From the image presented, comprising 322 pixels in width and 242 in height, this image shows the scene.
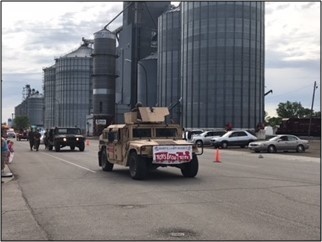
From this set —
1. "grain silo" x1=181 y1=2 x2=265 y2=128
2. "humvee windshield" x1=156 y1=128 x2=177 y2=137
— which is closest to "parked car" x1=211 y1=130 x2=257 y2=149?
"humvee windshield" x1=156 y1=128 x2=177 y2=137

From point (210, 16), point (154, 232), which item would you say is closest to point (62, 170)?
point (154, 232)

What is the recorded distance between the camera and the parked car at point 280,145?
3728cm

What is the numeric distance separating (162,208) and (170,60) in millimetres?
90068

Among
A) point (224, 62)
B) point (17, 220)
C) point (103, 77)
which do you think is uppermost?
point (224, 62)

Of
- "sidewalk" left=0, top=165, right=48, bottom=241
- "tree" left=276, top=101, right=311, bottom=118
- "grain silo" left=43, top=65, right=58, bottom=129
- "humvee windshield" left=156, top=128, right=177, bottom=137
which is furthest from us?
"grain silo" left=43, top=65, right=58, bottom=129

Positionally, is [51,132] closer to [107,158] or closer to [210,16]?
[107,158]

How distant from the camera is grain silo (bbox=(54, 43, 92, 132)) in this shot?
142 m

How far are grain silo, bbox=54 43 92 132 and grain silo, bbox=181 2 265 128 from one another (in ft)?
195

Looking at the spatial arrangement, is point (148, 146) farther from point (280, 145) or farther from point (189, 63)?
point (189, 63)

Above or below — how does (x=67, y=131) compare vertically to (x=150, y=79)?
below

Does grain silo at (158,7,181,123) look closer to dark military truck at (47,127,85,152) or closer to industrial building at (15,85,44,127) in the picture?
dark military truck at (47,127,85,152)

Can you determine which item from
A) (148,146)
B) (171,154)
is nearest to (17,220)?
(148,146)

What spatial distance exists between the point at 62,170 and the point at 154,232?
1268cm

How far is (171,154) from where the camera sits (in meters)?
16.2
